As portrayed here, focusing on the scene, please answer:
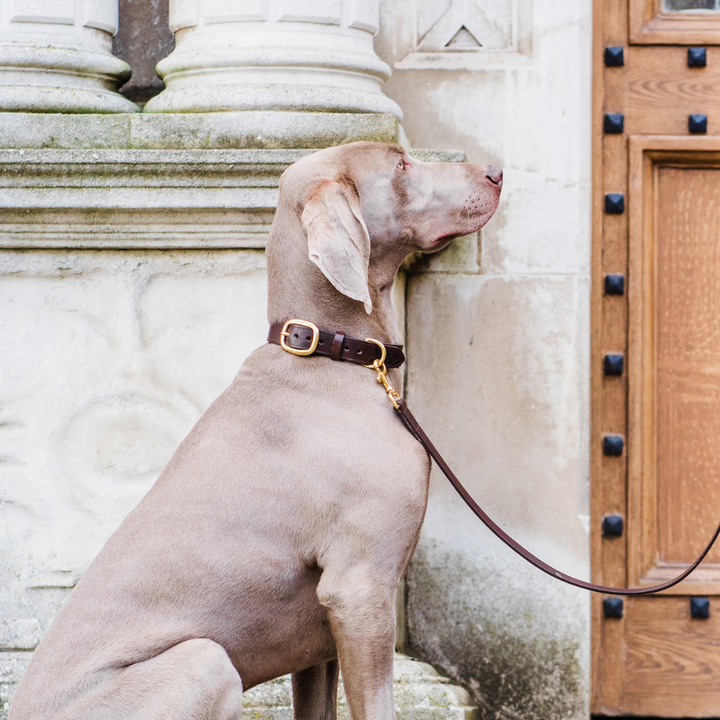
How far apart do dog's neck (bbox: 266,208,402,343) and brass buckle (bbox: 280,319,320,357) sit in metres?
0.04

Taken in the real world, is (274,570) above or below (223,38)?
below

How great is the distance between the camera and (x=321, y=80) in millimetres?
2695

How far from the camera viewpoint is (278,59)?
8.70ft

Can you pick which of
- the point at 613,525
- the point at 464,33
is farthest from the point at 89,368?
the point at 613,525

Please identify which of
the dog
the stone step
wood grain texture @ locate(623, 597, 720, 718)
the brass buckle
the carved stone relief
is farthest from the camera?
wood grain texture @ locate(623, 597, 720, 718)

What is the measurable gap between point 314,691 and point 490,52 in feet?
6.16

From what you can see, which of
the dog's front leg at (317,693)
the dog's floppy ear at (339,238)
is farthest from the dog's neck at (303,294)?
the dog's front leg at (317,693)

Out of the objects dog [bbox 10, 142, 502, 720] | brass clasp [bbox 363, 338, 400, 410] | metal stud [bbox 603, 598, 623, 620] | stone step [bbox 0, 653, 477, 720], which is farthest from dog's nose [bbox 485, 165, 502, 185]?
metal stud [bbox 603, 598, 623, 620]

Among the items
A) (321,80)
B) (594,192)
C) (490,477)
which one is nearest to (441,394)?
(490,477)

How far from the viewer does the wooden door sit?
2.96 meters

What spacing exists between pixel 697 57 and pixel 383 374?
63.5 inches

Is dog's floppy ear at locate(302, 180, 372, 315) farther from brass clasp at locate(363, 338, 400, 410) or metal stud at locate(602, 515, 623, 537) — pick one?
metal stud at locate(602, 515, 623, 537)

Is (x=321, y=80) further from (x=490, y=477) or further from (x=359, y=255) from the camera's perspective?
(x=490, y=477)

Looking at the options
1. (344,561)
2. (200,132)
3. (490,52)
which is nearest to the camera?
(344,561)
